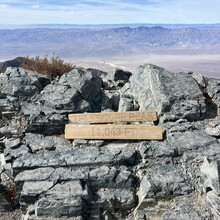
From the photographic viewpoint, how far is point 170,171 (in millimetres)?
12094

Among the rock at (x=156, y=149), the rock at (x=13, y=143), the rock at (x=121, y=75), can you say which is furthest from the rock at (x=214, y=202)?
the rock at (x=121, y=75)

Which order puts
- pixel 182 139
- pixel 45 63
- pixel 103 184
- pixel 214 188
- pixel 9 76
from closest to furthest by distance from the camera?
pixel 214 188, pixel 103 184, pixel 182 139, pixel 9 76, pixel 45 63

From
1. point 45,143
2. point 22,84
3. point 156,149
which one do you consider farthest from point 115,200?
point 22,84

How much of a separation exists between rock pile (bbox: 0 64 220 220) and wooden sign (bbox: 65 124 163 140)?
24 cm

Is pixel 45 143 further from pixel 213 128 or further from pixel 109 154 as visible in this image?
pixel 213 128

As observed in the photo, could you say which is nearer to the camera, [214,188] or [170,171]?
[214,188]

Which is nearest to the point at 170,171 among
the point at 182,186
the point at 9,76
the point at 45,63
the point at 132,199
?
the point at 182,186

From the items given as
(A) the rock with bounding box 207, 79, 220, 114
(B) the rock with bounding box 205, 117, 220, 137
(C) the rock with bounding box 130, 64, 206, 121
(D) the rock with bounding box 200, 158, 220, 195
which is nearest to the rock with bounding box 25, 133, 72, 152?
(C) the rock with bounding box 130, 64, 206, 121

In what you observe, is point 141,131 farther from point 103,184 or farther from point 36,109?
point 36,109

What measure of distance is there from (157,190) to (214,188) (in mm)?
1703

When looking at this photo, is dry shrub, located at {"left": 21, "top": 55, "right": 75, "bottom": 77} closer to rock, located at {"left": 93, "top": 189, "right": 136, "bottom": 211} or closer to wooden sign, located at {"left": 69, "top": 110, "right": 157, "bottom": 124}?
wooden sign, located at {"left": 69, "top": 110, "right": 157, "bottom": 124}

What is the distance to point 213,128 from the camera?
13.7m

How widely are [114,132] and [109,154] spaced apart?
1.31 metres

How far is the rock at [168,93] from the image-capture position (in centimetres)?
1451
